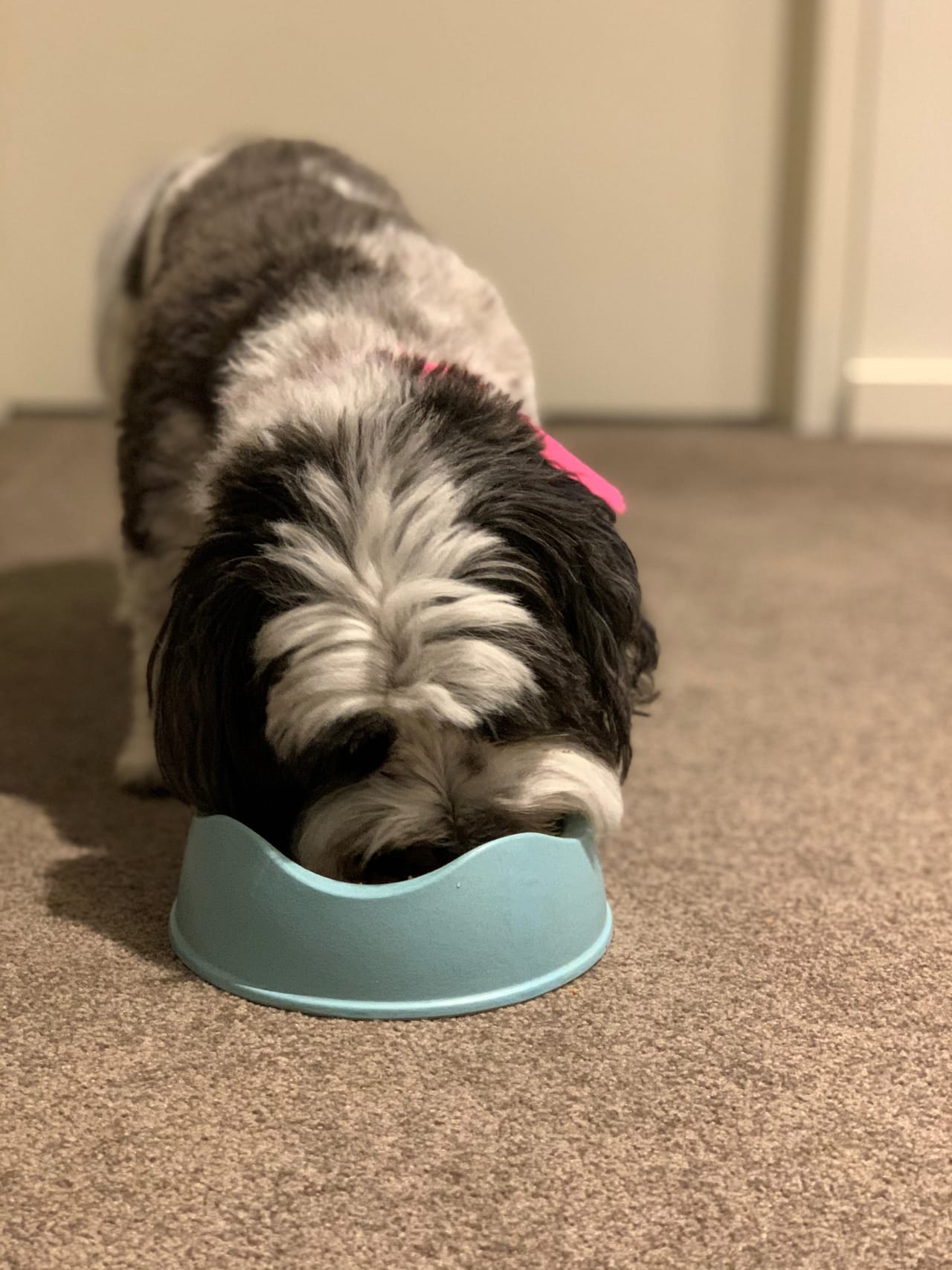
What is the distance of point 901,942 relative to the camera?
67.7 inches

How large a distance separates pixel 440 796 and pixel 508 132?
13.2 feet

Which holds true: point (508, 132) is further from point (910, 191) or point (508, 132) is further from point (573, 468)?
point (573, 468)

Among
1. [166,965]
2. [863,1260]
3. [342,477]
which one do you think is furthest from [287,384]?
[863,1260]

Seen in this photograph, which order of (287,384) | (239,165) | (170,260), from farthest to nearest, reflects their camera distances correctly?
(239,165) < (170,260) < (287,384)

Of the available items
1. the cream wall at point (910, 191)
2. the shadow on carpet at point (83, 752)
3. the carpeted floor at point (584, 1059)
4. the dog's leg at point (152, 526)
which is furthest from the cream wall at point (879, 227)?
the dog's leg at point (152, 526)

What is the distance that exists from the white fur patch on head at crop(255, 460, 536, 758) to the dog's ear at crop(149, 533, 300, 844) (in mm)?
63

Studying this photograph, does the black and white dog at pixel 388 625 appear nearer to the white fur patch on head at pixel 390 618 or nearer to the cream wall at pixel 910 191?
the white fur patch on head at pixel 390 618

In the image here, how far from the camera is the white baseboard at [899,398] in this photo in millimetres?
5102

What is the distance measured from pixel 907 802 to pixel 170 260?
166 centimetres

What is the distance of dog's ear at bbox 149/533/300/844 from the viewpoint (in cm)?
158

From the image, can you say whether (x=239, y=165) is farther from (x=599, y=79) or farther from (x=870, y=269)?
(x=870, y=269)

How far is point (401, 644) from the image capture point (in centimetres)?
147

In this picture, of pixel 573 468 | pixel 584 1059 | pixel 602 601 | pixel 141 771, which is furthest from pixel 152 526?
pixel 584 1059

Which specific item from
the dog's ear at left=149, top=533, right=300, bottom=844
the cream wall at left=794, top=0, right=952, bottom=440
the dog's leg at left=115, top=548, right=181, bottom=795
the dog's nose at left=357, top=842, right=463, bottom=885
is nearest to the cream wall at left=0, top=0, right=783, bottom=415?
the cream wall at left=794, top=0, right=952, bottom=440
